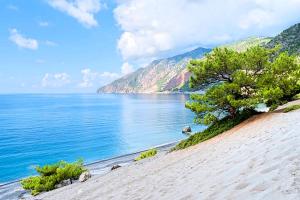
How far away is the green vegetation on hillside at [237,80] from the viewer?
3731 cm

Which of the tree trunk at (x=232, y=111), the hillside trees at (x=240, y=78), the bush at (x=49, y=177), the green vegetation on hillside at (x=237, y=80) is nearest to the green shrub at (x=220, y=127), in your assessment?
the green vegetation on hillside at (x=237, y=80)

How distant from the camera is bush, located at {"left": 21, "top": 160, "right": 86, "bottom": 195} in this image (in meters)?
44.2

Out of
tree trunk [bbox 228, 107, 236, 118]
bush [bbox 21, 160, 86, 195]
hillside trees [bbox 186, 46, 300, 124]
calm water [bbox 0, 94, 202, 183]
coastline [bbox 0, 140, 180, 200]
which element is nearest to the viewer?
hillside trees [bbox 186, 46, 300, 124]

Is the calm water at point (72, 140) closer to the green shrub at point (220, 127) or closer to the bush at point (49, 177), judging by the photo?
the bush at point (49, 177)

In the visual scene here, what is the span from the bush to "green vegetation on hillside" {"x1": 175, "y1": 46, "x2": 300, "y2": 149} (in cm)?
1745

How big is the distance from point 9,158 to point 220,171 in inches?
2848

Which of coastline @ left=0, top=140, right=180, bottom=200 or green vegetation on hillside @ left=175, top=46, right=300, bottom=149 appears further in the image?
coastline @ left=0, top=140, right=180, bottom=200

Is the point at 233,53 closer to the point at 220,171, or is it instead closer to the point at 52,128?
the point at 220,171

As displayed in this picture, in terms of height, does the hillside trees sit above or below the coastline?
above

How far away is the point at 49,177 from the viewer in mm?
45469

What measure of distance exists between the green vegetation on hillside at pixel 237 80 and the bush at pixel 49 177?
17.4 m

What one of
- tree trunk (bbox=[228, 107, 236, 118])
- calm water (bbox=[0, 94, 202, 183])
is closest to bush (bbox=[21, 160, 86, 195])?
calm water (bbox=[0, 94, 202, 183])

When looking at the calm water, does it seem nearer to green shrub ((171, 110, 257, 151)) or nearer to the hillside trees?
green shrub ((171, 110, 257, 151))

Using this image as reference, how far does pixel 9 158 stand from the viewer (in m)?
77.2
